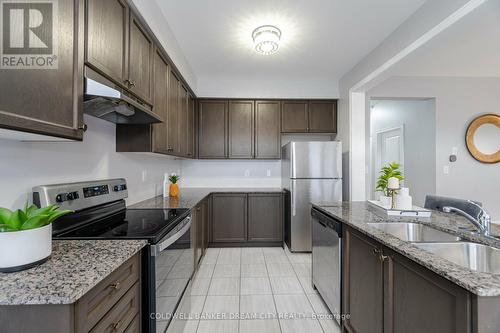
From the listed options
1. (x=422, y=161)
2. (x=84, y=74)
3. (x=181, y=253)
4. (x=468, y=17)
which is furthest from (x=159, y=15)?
(x=422, y=161)

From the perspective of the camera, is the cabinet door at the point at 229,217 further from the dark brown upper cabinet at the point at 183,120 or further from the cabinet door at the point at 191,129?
the dark brown upper cabinet at the point at 183,120

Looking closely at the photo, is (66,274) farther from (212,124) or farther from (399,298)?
(212,124)

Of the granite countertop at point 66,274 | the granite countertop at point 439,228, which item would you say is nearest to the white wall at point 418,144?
the granite countertop at point 439,228

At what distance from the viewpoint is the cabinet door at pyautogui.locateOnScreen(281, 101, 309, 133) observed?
12.6ft

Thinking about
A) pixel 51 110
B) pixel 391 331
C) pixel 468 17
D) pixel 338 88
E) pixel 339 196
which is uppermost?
pixel 338 88

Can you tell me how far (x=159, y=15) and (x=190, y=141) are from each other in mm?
1667

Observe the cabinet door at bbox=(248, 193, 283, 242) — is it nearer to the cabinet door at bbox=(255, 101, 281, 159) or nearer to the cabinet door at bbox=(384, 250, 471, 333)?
the cabinet door at bbox=(255, 101, 281, 159)

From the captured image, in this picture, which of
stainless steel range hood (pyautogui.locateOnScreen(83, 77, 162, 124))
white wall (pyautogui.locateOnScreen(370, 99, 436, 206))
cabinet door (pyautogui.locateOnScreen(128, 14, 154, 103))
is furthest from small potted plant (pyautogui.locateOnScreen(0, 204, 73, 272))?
white wall (pyautogui.locateOnScreen(370, 99, 436, 206))

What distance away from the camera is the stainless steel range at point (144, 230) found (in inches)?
46.0

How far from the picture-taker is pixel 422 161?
4.00m

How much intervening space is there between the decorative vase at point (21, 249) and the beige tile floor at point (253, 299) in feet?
3.03

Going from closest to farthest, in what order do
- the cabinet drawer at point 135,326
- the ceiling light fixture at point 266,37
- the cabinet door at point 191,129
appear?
1. the cabinet drawer at point 135,326
2. the ceiling light fixture at point 266,37
3. the cabinet door at point 191,129

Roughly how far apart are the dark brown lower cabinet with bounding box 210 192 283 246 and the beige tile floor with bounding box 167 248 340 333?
1.29ft

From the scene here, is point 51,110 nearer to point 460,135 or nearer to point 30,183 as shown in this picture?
point 30,183
